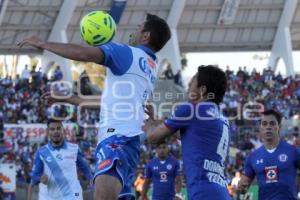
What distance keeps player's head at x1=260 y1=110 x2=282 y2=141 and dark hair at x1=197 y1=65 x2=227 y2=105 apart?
3421mm

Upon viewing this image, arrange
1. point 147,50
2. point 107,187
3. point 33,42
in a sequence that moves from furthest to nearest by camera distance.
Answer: point 147,50 → point 107,187 → point 33,42

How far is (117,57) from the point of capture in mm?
8062

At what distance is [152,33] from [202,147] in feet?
4.62

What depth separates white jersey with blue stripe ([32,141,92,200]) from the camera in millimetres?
12836

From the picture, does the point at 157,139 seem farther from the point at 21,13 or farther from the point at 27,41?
the point at 21,13

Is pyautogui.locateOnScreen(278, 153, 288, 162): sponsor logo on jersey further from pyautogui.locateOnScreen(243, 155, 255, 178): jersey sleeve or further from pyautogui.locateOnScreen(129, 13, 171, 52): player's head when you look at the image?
pyautogui.locateOnScreen(129, 13, 171, 52): player's head

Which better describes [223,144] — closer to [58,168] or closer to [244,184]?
[244,184]

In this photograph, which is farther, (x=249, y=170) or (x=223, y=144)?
(x=249, y=170)

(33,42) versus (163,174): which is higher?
(33,42)

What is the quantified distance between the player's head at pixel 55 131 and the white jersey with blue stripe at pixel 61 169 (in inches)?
3.5

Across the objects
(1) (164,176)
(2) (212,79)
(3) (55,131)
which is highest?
(2) (212,79)

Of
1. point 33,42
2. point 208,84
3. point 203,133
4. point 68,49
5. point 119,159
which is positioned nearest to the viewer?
point 33,42

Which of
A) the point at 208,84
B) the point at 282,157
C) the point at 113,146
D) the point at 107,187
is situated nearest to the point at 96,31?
the point at 113,146

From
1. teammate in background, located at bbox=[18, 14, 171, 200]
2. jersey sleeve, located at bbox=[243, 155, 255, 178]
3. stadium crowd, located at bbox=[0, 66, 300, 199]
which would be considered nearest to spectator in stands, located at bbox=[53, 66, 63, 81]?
stadium crowd, located at bbox=[0, 66, 300, 199]
